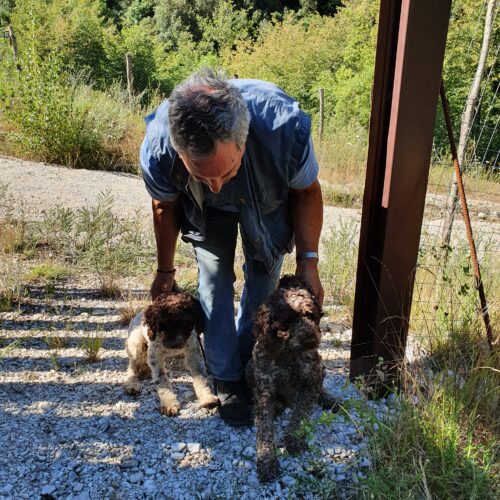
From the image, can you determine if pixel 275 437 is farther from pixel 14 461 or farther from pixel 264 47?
pixel 264 47

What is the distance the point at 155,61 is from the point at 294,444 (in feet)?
68.7

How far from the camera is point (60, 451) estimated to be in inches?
110

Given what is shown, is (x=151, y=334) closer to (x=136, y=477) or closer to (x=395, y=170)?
(x=136, y=477)

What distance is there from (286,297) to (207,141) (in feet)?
2.84

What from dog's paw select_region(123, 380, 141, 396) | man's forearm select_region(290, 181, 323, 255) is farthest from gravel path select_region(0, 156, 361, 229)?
man's forearm select_region(290, 181, 323, 255)

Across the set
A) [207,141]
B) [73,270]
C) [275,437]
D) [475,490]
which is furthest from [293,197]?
[73,270]

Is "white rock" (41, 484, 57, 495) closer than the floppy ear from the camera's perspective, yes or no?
Yes

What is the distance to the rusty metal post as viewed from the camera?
2551 millimetres

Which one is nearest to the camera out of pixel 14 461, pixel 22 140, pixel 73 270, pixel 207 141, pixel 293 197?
pixel 207 141

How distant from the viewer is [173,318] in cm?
303

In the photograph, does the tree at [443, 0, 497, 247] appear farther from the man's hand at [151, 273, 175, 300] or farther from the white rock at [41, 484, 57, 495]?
the white rock at [41, 484, 57, 495]

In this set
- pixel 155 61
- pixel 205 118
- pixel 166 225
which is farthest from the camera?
pixel 155 61

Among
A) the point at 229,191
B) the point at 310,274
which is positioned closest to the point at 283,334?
the point at 310,274

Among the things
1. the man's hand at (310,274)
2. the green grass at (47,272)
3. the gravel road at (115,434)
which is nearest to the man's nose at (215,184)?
the man's hand at (310,274)
